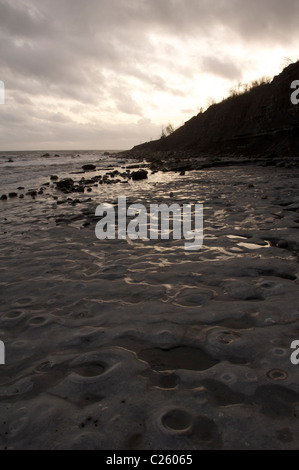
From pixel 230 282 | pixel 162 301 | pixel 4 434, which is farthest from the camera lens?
pixel 230 282

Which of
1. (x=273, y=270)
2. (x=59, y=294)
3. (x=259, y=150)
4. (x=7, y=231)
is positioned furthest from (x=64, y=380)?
(x=259, y=150)

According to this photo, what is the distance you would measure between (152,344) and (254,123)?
25585mm

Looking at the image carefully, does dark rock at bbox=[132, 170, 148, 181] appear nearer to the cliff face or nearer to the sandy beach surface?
the cliff face

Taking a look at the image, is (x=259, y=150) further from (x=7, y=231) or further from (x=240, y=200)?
(x=7, y=231)

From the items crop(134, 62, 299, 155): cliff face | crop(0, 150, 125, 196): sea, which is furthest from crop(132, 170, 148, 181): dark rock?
crop(134, 62, 299, 155): cliff face

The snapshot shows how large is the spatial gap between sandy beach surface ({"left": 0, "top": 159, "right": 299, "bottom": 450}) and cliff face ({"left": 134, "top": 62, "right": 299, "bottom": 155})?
58.1ft

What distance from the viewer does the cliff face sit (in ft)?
65.2

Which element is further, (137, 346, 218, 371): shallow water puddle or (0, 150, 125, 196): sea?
(0, 150, 125, 196): sea

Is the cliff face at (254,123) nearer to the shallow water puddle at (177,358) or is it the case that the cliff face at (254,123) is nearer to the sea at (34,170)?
the sea at (34,170)

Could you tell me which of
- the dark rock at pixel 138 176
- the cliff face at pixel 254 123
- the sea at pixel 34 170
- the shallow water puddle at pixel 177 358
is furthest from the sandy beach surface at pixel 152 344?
the cliff face at pixel 254 123

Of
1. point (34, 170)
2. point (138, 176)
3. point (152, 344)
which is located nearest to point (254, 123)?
point (138, 176)

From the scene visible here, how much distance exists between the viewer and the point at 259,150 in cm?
2214
